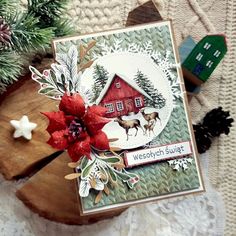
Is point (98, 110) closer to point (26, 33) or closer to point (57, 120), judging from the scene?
point (57, 120)

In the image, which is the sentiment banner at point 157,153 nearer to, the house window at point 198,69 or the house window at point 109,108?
the house window at point 109,108

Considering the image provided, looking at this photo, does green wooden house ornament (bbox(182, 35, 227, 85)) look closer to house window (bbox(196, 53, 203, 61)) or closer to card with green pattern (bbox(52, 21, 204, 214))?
house window (bbox(196, 53, 203, 61))

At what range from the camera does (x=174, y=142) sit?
80 cm

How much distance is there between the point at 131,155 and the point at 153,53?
0.16 m

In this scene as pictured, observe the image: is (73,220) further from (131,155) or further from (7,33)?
(7,33)

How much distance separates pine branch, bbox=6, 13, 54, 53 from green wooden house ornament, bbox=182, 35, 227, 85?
246 millimetres

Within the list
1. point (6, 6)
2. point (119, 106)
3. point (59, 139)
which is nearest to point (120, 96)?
point (119, 106)

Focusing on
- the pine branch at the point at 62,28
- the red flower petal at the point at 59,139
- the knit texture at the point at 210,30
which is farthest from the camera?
the knit texture at the point at 210,30

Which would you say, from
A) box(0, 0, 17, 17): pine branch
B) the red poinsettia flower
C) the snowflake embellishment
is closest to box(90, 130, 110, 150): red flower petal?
the red poinsettia flower

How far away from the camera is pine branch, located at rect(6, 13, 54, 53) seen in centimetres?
82

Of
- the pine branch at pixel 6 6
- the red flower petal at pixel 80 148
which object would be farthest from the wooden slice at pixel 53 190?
the pine branch at pixel 6 6

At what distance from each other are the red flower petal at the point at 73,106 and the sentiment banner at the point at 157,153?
10 cm

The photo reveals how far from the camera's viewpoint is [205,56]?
0.92 metres

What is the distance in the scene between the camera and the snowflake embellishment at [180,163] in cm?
79
